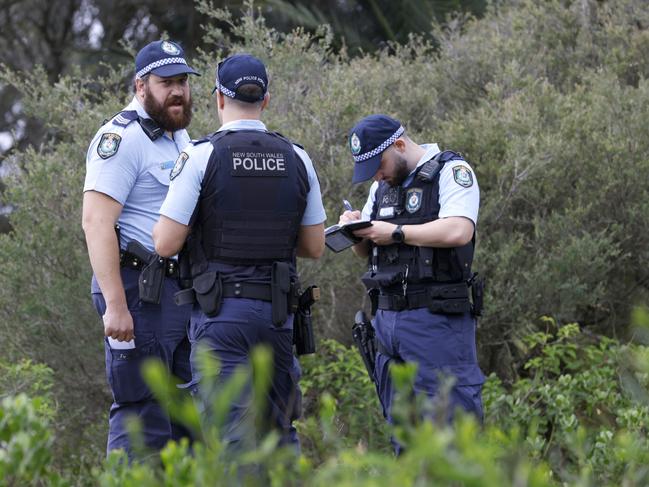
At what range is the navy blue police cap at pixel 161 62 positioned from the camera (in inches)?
171

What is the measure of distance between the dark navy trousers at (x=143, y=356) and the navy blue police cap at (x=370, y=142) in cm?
88

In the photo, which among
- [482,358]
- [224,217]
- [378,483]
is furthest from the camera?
[482,358]

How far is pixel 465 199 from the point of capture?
13.8ft

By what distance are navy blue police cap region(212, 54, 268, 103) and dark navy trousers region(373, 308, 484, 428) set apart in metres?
1.08

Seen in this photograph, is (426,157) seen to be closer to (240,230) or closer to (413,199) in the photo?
(413,199)

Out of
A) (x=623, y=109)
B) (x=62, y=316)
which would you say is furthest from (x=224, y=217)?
(x=623, y=109)

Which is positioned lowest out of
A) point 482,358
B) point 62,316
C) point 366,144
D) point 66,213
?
point 482,358

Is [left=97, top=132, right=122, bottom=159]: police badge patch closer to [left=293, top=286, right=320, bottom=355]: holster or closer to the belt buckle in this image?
[left=293, top=286, right=320, bottom=355]: holster

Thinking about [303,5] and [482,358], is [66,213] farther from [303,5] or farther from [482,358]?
[303,5]

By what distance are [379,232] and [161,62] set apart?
111cm

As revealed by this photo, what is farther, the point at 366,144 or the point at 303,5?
the point at 303,5

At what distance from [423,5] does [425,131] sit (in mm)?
7474

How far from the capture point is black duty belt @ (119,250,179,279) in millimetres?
4200

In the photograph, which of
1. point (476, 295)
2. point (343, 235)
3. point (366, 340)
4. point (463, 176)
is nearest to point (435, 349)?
point (476, 295)
